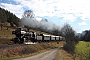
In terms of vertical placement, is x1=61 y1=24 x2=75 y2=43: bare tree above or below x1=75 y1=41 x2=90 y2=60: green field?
above

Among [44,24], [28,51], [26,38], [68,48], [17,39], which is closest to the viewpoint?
[28,51]

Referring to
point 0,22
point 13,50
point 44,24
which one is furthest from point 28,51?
point 0,22

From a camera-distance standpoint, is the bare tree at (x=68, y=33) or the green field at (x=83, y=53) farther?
the bare tree at (x=68, y=33)

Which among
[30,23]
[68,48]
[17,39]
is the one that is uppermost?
[30,23]

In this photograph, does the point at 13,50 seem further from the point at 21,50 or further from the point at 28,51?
the point at 28,51

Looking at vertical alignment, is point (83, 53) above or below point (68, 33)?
below

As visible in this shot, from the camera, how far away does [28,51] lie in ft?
155

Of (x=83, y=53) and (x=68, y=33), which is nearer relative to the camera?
(x=83, y=53)

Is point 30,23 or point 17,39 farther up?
point 30,23

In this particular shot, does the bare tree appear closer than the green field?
No

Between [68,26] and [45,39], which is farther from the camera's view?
[68,26]

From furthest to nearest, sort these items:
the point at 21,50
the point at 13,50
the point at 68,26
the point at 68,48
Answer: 1. the point at 68,26
2. the point at 68,48
3. the point at 21,50
4. the point at 13,50

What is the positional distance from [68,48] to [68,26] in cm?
5583

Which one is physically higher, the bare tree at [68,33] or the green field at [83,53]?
the bare tree at [68,33]
